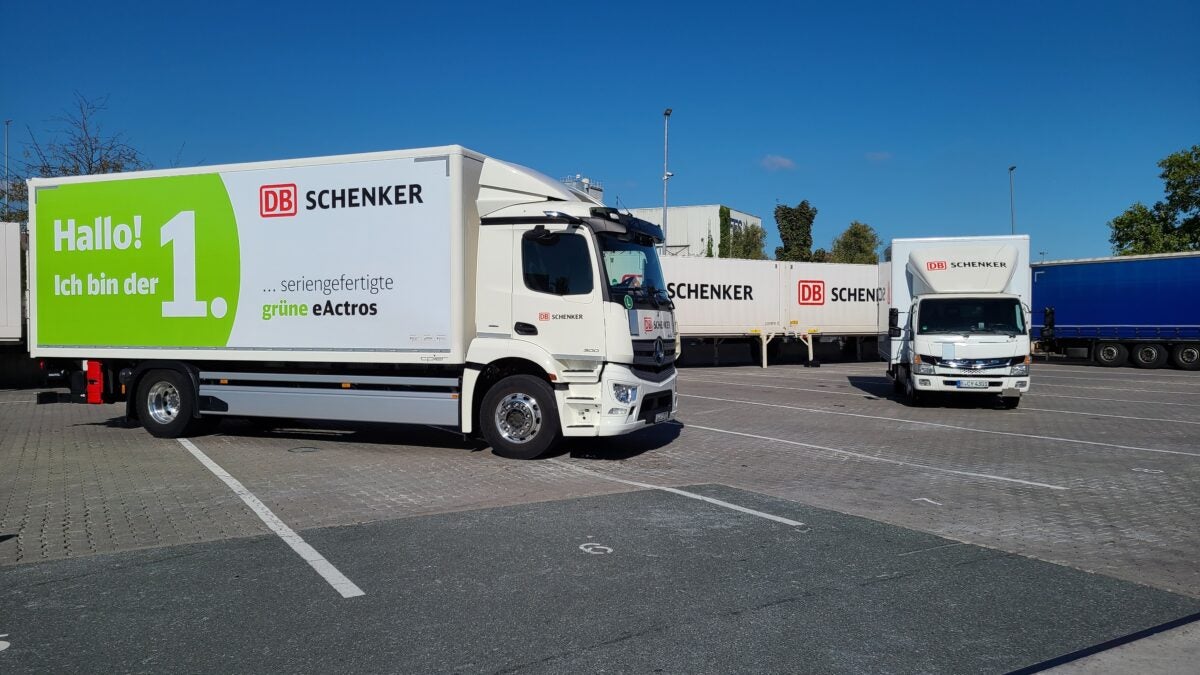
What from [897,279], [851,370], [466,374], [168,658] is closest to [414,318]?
[466,374]

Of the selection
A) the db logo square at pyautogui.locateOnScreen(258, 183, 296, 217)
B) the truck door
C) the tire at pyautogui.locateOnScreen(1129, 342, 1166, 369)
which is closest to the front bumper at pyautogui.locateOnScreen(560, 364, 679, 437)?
the truck door

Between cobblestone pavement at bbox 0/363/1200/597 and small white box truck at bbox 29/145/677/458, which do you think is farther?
small white box truck at bbox 29/145/677/458

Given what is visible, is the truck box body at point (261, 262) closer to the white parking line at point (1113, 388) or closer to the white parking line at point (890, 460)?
the white parking line at point (890, 460)

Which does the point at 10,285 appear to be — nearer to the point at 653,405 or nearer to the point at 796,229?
the point at 653,405

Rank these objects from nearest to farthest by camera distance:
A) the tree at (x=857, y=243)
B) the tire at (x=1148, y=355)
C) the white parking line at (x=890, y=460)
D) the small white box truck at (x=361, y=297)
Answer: the white parking line at (x=890, y=460) → the small white box truck at (x=361, y=297) → the tire at (x=1148, y=355) → the tree at (x=857, y=243)

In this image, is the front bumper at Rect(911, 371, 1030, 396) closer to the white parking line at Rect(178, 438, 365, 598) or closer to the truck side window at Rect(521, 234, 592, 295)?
the truck side window at Rect(521, 234, 592, 295)

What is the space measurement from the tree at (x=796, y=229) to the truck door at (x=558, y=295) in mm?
44798

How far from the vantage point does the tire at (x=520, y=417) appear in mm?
9789

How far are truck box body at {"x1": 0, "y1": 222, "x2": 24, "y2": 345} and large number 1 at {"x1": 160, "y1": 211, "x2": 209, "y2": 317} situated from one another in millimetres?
8532

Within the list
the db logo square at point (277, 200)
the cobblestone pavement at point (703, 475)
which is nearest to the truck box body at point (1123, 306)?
the cobblestone pavement at point (703, 475)

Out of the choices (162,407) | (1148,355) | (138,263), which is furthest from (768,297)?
(138,263)

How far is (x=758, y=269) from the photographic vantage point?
30531mm

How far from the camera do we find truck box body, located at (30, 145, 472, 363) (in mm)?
9984

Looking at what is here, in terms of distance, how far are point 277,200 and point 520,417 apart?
399 cm
